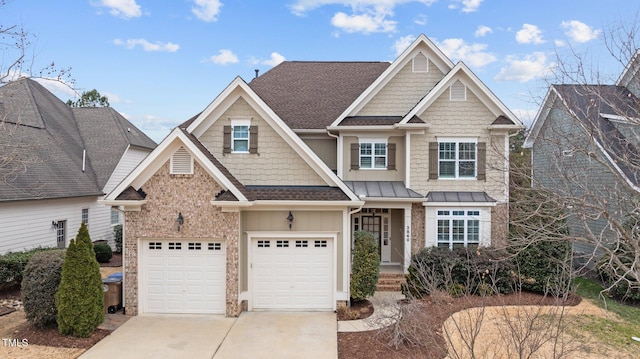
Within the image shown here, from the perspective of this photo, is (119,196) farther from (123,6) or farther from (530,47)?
(530,47)

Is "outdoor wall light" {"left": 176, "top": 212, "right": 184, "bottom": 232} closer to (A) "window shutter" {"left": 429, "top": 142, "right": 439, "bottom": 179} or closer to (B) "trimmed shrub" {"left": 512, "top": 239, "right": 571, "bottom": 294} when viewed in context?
(A) "window shutter" {"left": 429, "top": 142, "right": 439, "bottom": 179}

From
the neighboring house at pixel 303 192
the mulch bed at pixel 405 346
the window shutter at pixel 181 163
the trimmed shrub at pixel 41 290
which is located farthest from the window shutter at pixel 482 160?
the trimmed shrub at pixel 41 290

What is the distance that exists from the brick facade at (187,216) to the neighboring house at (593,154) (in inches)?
320

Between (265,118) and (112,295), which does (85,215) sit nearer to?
(112,295)

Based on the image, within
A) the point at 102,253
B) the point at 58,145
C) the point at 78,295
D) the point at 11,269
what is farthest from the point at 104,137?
the point at 78,295

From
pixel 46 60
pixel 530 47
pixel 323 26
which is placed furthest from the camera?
pixel 323 26

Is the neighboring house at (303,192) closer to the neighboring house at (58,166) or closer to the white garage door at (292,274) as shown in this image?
the white garage door at (292,274)

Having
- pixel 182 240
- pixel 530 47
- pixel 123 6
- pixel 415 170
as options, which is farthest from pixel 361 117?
pixel 123 6

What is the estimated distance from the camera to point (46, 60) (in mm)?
10070

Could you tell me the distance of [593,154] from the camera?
24.7ft

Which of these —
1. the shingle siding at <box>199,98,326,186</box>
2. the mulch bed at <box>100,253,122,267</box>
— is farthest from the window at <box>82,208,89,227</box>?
the shingle siding at <box>199,98,326,186</box>

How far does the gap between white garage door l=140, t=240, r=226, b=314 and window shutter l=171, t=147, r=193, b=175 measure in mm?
2061

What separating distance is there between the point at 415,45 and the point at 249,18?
7199 mm

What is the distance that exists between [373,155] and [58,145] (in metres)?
16.3
